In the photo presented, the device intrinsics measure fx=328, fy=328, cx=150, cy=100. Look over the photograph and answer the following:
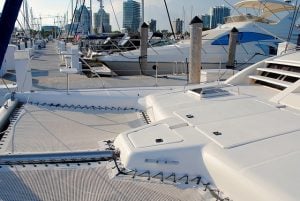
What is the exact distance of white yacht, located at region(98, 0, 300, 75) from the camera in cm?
1346

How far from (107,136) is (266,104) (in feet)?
5.51

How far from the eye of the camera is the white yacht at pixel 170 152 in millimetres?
2133

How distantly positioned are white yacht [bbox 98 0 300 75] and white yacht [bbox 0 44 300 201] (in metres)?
8.93

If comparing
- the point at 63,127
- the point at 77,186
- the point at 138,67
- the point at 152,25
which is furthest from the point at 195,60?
the point at 152,25

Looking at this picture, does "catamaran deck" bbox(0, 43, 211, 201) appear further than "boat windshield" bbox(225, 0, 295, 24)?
No

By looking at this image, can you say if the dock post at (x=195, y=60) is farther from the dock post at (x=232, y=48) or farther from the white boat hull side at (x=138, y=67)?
the white boat hull side at (x=138, y=67)

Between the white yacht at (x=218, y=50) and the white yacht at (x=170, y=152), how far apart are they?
8.93 metres

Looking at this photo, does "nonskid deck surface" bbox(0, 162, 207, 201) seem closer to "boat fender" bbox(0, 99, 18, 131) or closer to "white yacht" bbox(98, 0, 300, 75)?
"boat fender" bbox(0, 99, 18, 131)

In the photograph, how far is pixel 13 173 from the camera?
2.51 m

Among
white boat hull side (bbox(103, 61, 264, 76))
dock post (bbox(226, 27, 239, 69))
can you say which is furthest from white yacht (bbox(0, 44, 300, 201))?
white boat hull side (bbox(103, 61, 264, 76))

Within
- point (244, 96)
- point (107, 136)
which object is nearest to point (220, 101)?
point (244, 96)

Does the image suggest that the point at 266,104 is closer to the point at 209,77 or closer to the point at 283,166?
the point at 283,166

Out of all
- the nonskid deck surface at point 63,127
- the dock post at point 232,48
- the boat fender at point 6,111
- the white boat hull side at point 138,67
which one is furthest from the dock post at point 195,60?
the white boat hull side at point 138,67

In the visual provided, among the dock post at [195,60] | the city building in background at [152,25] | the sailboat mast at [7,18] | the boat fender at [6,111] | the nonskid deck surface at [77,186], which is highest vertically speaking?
the city building in background at [152,25]
